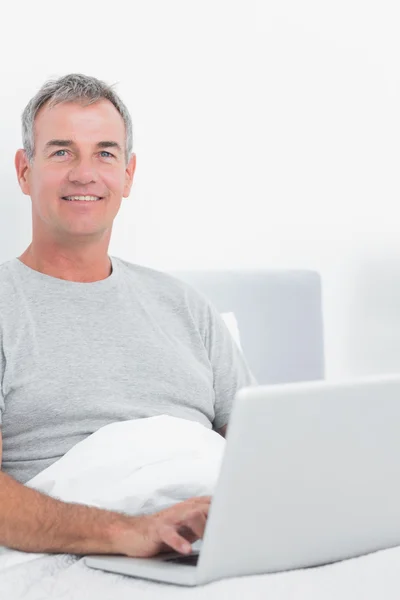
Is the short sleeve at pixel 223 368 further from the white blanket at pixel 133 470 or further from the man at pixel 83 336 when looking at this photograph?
the white blanket at pixel 133 470

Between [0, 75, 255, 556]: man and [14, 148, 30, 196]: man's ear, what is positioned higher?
[14, 148, 30, 196]: man's ear

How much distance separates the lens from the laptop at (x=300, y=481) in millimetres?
1026

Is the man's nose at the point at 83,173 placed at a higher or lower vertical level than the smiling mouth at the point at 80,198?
higher

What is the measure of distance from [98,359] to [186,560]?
43 cm

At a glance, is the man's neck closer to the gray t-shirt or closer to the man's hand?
the gray t-shirt

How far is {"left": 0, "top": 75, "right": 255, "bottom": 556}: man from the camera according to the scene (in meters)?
1.33

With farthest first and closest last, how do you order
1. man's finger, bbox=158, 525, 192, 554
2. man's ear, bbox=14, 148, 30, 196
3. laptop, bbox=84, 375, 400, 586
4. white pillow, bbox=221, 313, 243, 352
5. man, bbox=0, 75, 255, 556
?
white pillow, bbox=221, 313, 243, 352, man's ear, bbox=14, 148, 30, 196, man, bbox=0, 75, 255, 556, man's finger, bbox=158, 525, 192, 554, laptop, bbox=84, 375, 400, 586

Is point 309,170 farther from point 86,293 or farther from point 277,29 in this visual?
point 86,293

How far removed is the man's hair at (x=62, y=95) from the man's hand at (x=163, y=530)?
2.62 ft

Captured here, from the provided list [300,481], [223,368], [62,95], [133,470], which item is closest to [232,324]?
[223,368]

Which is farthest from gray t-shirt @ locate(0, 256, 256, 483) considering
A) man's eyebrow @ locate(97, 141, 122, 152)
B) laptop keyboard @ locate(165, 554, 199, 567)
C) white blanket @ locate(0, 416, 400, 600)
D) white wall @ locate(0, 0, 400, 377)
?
white wall @ locate(0, 0, 400, 377)

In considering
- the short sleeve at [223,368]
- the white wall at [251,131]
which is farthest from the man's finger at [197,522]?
the white wall at [251,131]

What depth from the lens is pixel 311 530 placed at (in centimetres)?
112

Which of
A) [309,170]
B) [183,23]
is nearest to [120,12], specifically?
[183,23]
